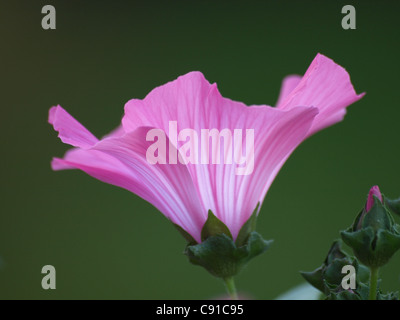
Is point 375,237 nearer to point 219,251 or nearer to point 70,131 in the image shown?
point 219,251

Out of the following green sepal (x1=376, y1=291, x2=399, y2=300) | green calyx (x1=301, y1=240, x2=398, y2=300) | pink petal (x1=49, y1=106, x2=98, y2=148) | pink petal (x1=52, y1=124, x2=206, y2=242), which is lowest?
green sepal (x1=376, y1=291, x2=399, y2=300)

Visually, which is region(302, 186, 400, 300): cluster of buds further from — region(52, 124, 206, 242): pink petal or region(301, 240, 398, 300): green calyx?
region(52, 124, 206, 242): pink petal

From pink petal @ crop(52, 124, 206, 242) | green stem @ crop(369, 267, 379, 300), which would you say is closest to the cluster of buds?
green stem @ crop(369, 267, 379, 300)

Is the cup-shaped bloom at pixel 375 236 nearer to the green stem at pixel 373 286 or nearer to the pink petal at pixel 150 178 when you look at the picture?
the green stem at pixel 373 286

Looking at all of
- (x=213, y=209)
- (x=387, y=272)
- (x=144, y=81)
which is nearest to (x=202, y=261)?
(x=213, y=209)

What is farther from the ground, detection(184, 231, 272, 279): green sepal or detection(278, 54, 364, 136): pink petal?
detection(278, 54, 364, 136): pink petal
